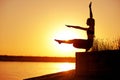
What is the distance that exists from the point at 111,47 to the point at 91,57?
1.06m

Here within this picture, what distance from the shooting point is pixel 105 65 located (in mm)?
8609

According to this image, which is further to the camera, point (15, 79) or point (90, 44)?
point (15, 79)

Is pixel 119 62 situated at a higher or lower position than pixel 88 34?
lower

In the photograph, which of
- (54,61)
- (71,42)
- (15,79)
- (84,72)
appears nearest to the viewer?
(84,72)

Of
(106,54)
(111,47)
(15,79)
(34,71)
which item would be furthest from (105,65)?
(34,71)

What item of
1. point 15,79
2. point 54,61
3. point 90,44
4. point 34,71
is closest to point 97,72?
point 90,44

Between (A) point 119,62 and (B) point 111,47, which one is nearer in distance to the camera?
(A) point 119,62

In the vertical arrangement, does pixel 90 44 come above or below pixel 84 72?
above

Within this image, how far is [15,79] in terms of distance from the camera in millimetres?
17891

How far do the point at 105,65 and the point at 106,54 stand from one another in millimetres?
268

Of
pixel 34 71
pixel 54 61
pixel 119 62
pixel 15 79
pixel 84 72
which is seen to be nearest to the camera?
pixel 119 62

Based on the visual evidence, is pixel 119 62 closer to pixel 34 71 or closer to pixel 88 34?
pixel 88 34

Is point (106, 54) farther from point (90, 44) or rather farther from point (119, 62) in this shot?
point (90, 44)

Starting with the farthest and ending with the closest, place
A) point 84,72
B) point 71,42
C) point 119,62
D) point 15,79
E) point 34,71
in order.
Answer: point 34,71 < point 15,79 < point 71,42 < point 84,72 < point 119,62
